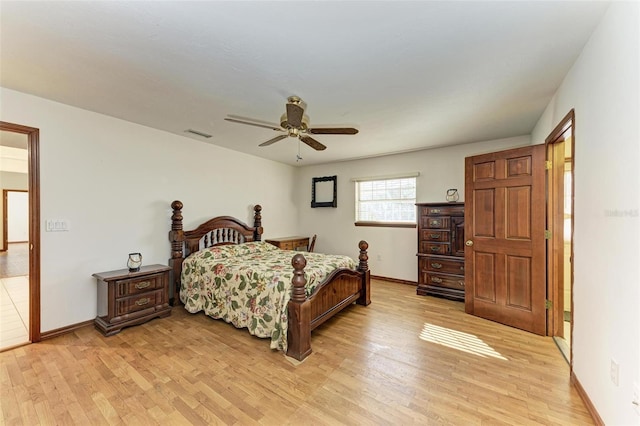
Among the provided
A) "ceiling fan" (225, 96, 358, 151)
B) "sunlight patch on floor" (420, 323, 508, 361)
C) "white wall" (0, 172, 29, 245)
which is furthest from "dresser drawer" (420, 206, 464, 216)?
"white wall" (0, 172, 29, 245)

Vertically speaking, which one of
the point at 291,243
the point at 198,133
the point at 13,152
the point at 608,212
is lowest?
the point at 291,243

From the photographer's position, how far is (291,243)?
17.6 feet

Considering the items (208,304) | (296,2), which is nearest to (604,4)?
(296,2)

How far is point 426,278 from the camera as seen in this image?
13.6 feet

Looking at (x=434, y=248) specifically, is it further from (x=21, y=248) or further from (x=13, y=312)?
(x=21, y=248)

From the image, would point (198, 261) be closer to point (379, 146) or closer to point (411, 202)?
point (379, 146)

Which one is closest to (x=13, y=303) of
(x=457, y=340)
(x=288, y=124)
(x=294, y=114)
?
(x=288, y=124)

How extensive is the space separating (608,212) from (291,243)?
4.55m

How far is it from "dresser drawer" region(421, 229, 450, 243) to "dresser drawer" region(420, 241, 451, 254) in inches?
2.7

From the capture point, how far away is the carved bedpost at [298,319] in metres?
2.34

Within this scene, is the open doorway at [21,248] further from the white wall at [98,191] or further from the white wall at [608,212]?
the white wall at [608,212]

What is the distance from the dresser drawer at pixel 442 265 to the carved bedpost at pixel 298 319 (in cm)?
250

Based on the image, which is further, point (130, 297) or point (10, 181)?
point (10, 181)

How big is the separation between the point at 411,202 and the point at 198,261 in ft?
12.4
